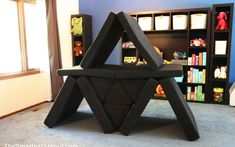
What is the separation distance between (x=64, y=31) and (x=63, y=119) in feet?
7.24

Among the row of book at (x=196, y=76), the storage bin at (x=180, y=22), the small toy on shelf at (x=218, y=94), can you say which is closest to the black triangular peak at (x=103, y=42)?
the storage bin at (x=180, y=22)

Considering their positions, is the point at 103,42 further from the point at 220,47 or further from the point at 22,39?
the point at 220,47

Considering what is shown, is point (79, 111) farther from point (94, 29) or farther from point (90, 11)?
point (90, 11)

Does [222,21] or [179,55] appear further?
[179,55]

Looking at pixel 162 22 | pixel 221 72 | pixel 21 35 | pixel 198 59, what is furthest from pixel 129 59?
pixel 21 35

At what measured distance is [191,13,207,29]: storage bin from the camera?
394 centimetres

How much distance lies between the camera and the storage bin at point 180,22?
13.4ft

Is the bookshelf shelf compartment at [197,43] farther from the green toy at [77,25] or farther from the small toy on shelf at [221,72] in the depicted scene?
the green toy at [77,25]

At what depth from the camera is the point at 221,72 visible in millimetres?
3998

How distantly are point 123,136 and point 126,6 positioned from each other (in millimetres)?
3063

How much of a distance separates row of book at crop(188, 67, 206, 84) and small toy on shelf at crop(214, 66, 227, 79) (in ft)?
0.69

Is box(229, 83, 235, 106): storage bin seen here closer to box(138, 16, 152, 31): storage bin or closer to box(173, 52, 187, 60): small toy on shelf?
box(173, 52, 187, 60): small toy on shelf

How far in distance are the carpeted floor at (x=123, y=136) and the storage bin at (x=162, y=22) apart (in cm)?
164

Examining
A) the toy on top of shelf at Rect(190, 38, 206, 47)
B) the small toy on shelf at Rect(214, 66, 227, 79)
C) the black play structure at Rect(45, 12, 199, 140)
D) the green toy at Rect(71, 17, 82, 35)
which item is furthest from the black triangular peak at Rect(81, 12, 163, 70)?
the green toy at Rect(71, 17, 82, 35)
